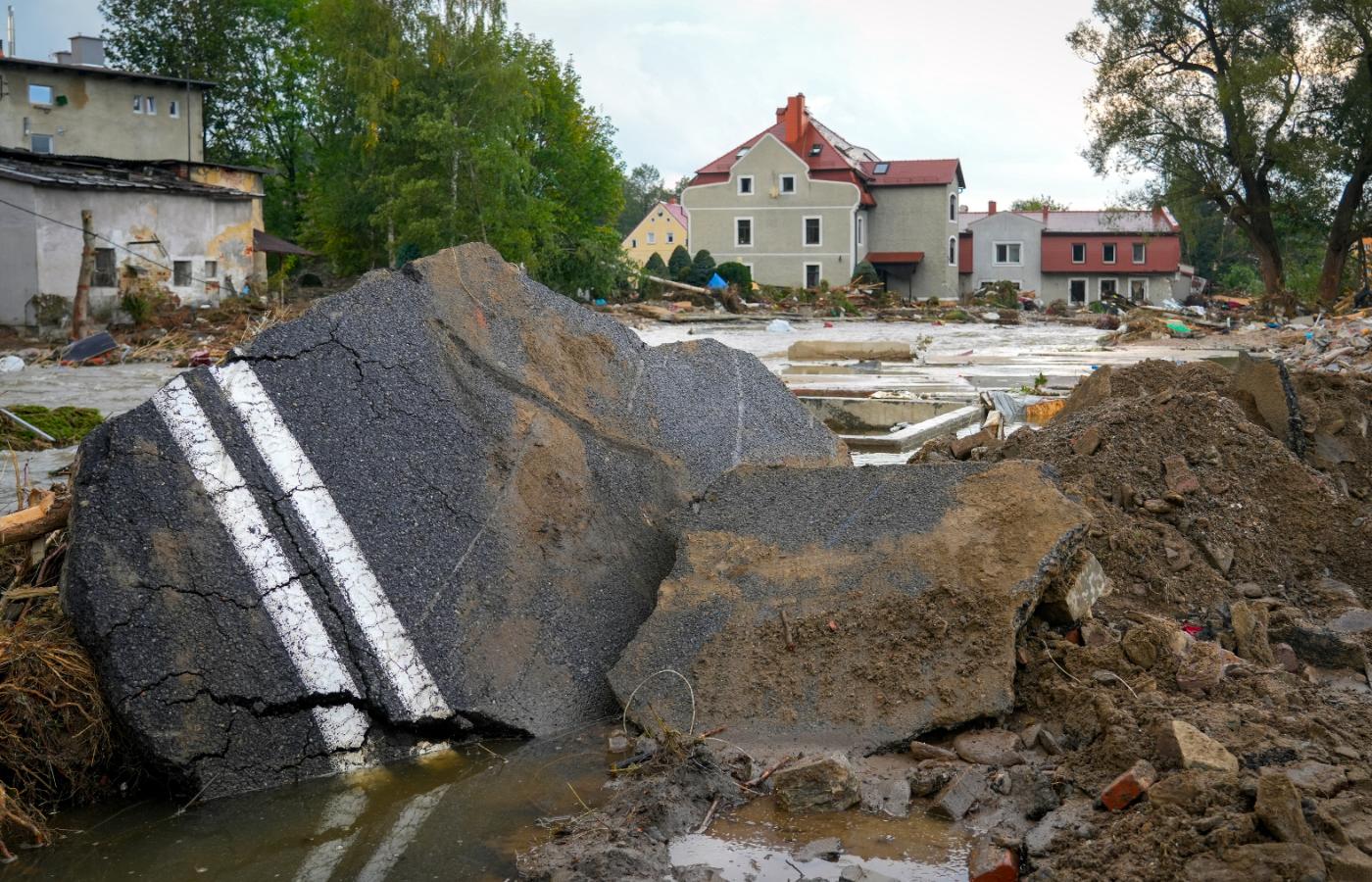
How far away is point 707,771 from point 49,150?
46067mm

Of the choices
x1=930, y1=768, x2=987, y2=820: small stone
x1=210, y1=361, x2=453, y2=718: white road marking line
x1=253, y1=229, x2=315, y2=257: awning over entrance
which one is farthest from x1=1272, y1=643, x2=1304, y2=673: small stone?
x1=253, y1=229, x2=315, y2=257: awning over entrance

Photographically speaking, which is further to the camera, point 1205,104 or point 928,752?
point 1205,104

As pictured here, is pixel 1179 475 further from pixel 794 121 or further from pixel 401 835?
pixel 794 121

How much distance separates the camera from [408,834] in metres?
4.14

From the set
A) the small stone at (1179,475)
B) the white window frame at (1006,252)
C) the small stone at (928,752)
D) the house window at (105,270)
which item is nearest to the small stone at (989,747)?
the small stone at (928,752)

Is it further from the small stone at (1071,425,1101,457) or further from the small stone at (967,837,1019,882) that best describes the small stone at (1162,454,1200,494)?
the small stone at (967,837,1019,882)

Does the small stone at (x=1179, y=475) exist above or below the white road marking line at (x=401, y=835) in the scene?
above

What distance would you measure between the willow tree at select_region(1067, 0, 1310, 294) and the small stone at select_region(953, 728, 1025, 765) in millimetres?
36774

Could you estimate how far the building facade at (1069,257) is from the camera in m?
65.3

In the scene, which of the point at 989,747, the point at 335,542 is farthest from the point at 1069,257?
the point at 335,542

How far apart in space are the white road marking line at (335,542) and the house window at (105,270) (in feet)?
91.7

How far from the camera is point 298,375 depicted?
527 centimetres

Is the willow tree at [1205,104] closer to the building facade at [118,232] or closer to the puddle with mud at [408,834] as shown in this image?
the building facade at [118,232]

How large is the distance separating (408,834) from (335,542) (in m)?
1.23
